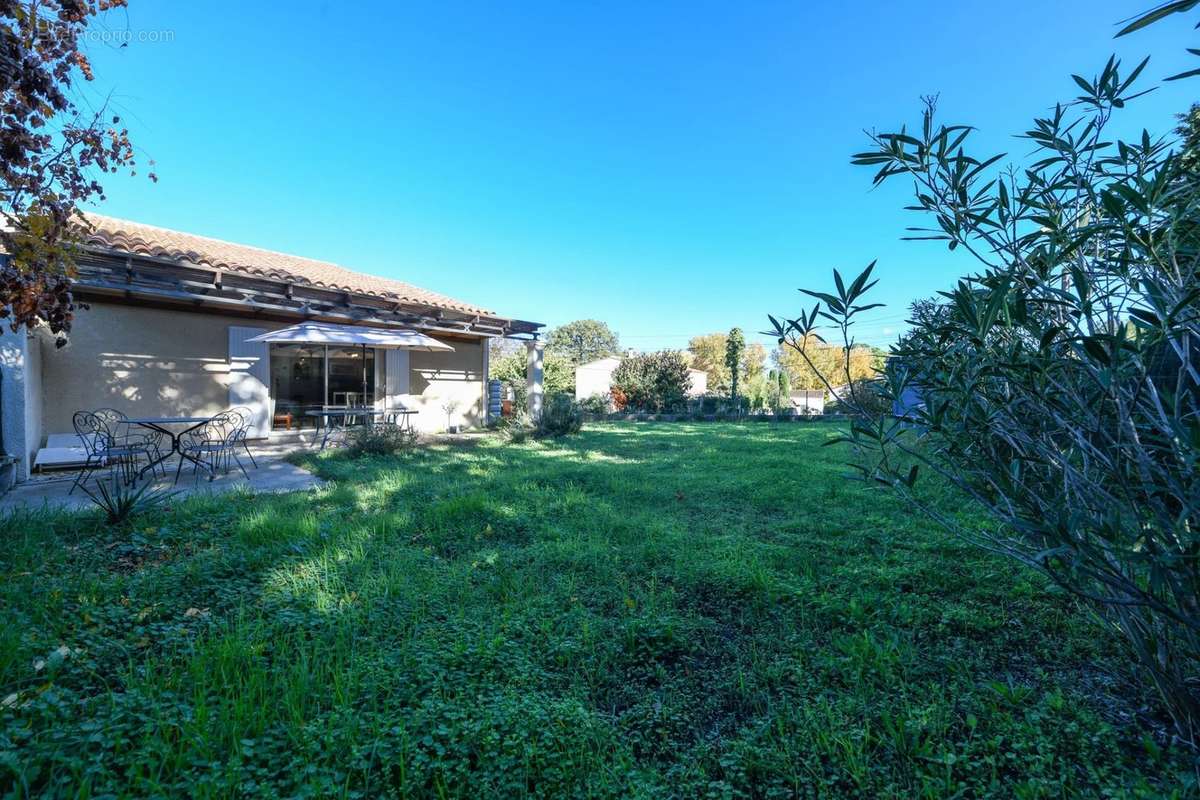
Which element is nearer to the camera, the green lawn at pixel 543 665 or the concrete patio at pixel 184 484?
the green lawn at pixel 543 665

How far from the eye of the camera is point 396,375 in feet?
37.2

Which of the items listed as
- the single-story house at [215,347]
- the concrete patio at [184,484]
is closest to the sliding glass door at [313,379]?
the single-story house at [215,347]

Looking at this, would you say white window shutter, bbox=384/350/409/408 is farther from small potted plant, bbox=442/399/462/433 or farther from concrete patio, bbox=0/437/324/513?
concrete patio, bbox=0/437/324/513

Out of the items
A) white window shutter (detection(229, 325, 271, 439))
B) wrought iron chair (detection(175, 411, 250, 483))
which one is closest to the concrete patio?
wrought iron chair (detection(175, 411, 250, 483))


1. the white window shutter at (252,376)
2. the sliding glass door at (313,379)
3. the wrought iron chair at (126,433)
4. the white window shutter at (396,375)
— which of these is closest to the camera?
the wrought iron chair at (126,433)

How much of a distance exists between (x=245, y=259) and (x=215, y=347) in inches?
94.1

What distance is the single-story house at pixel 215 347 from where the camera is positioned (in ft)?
22.7

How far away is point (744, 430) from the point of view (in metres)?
13.7

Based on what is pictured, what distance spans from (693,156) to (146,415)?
1458 cm

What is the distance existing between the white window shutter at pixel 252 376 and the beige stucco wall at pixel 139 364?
0.56ft

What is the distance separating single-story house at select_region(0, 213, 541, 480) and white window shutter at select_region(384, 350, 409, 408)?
2 cm

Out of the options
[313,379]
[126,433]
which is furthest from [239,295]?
[313,379]

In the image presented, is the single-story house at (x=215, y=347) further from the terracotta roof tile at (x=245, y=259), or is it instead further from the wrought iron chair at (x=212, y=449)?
the wrought iron chair at (x=212, y=449)

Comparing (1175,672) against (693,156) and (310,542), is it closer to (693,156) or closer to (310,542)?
(310,542)
